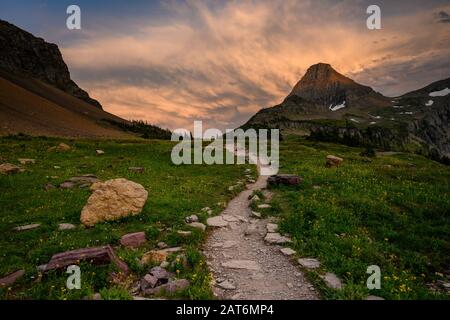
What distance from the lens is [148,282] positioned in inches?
390

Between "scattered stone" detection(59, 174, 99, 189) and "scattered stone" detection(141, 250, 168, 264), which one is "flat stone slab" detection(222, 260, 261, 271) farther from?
"scattered stone" detection(59, 174, 99, 189)

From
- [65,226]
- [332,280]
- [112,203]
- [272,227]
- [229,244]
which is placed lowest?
[332,280]

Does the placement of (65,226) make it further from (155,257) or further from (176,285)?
(176,285)

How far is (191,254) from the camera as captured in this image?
1167cm

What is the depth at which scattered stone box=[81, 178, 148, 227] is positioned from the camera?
15.8m

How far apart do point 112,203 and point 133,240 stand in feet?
12.5

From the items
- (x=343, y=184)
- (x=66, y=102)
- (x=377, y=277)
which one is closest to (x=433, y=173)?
(x=343, y=184)

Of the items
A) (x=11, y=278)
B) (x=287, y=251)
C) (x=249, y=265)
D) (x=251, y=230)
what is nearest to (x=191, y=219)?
(x=251, y=230)

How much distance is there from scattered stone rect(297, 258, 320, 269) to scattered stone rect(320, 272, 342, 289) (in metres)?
0.70

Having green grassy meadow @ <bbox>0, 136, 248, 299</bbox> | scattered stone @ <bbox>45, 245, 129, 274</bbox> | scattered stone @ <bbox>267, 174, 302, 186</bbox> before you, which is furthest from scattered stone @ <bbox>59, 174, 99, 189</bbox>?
scattered stone @ <bbox>267, 174, 302, 186</bbox>

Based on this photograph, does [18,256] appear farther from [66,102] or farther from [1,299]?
[66,102]

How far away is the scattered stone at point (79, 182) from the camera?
23.1 m

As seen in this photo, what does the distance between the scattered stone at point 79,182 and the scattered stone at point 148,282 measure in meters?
15.3
